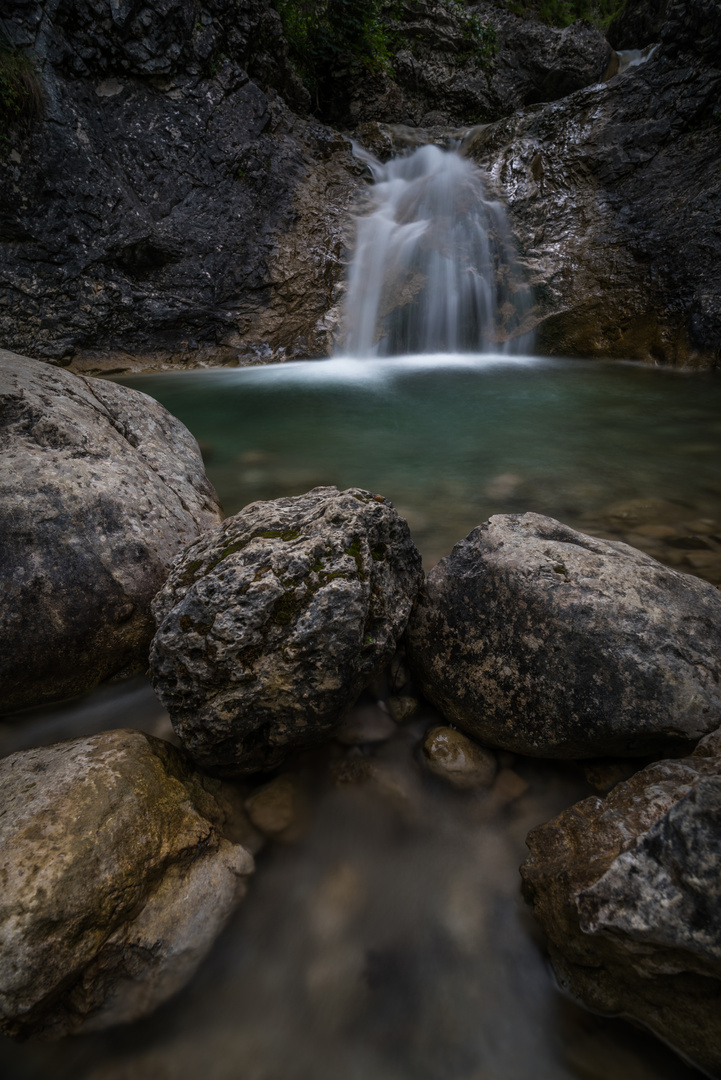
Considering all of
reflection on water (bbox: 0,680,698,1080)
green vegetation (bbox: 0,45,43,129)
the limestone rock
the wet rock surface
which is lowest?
reflection on water (bbox: 0,680,698,1080)

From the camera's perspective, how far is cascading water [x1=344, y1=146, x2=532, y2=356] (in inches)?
371

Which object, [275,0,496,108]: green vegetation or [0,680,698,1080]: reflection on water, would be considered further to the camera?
[275,0,496,108]: green vegetation

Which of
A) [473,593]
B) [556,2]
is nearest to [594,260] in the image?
[473,593]

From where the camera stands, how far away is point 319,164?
1037cm

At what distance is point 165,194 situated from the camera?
875 centimetres

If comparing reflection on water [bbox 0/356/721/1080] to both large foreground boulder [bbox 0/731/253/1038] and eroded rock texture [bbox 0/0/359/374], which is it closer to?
large foreground boulder [bbox 0/731/253/1038]

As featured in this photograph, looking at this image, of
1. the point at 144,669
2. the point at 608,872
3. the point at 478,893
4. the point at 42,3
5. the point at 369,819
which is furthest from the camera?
the point at 42,3

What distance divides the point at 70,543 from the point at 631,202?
1073 cm

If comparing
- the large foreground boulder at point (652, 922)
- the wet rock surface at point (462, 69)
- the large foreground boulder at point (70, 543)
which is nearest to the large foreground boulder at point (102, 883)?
the large foreground boulder at point (70, 543)

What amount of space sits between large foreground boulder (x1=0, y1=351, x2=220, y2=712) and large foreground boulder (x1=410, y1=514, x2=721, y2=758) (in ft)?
4.38

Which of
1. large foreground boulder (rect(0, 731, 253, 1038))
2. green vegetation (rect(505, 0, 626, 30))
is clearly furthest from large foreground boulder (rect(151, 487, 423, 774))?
green vegetation (rect(505, 0, 626, 30))

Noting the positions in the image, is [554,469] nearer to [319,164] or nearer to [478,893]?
[478,893]

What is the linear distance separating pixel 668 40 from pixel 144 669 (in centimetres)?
1274

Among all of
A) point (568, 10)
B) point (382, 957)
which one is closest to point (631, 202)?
point (382, 957)
